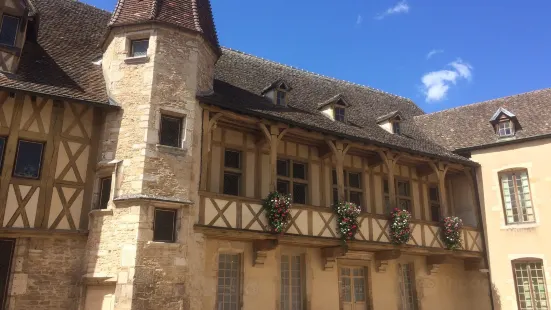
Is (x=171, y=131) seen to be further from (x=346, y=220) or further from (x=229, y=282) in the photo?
(x=346, y=220)

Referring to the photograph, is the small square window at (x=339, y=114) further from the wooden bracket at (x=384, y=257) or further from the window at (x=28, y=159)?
the window at (x=28, y=159)

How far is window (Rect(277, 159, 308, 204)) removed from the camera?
41.6 ft

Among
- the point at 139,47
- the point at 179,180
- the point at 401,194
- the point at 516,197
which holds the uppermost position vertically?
the point at 139,47

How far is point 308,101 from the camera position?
48.8 ft

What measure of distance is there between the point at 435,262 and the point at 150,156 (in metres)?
8.83

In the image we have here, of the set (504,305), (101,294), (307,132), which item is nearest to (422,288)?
(504,305)

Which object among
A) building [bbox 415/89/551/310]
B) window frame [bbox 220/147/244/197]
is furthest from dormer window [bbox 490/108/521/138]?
window frame [bbox 220/147/244/197]

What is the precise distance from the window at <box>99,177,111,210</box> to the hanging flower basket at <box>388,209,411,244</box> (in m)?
7.09

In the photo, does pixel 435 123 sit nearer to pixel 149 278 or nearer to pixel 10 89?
pixel 149 278

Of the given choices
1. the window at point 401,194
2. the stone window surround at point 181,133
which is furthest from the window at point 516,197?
the stone window surround at point 181,133

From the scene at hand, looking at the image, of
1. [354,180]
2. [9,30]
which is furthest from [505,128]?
[9,30]

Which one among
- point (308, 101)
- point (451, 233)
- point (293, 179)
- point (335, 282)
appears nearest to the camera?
point (335, 282)

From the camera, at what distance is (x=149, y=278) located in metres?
9.41

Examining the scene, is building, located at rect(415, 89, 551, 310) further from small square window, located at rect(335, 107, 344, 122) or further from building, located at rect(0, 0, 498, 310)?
small square window, located at rect(335, 107, 344, 122)
